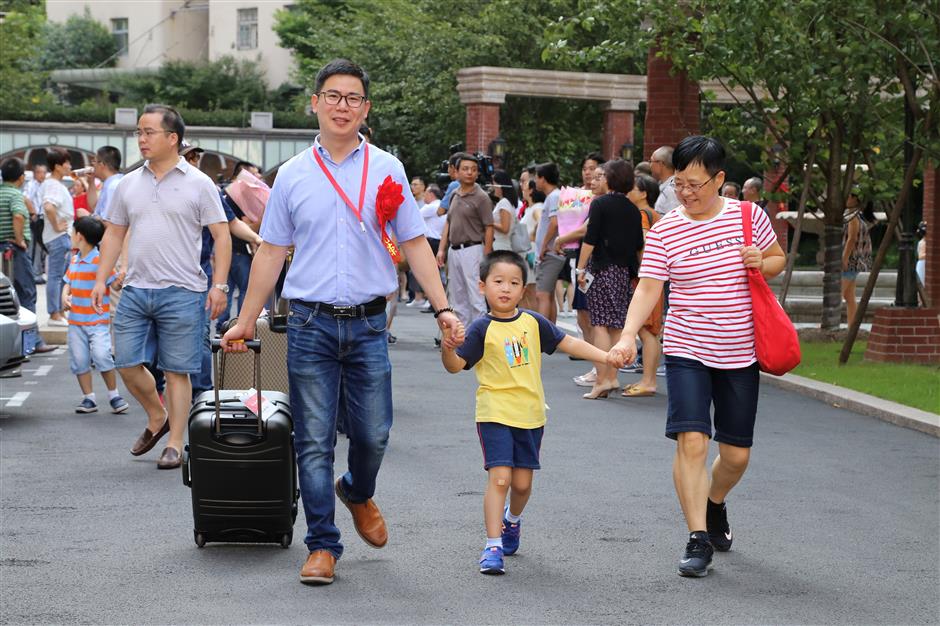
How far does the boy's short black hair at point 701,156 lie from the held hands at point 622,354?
78cm

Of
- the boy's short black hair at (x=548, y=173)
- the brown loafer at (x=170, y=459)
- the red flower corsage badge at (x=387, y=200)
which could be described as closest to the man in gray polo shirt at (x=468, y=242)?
the boy's short black hair at (x=548, y=173)

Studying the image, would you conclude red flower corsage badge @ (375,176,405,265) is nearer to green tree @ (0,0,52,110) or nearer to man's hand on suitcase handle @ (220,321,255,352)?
man's hand on suitcase handle @ (220,321,255,352)

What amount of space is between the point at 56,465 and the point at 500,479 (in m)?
3.73

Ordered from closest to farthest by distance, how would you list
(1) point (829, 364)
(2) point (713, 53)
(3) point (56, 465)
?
(3) point (56, 465) → (1) point (829, 364) → (2) point (713, 53)

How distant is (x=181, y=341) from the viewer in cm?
851

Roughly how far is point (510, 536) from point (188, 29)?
234ft

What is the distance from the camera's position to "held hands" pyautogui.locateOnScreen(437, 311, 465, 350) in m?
6.03

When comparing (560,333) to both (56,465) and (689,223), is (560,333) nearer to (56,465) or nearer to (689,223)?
(689,223)

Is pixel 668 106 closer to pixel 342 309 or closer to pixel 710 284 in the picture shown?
pixel 710 284

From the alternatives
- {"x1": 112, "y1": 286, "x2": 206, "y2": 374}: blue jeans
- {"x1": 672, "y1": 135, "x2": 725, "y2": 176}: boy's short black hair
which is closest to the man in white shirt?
{"x1": 112, "y1": 286, "x2": 206, "y2": 374}: blue jeans

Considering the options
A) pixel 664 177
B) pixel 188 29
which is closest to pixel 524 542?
pixel 664 177

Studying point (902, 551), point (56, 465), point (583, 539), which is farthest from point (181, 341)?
point (902, 551)

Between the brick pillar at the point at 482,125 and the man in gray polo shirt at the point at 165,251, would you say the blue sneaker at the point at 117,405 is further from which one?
the brick pillar at the point at 482,125

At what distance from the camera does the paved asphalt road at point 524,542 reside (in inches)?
227
